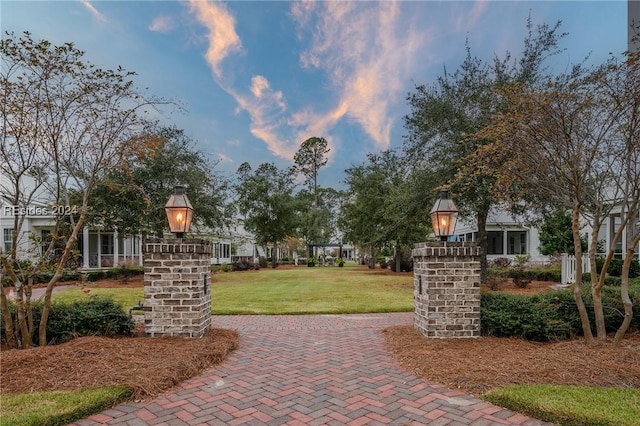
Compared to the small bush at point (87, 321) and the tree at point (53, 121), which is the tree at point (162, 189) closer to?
the tree at point (53, 121)

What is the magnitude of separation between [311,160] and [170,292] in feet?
111

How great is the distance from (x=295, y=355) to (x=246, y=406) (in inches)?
62.3

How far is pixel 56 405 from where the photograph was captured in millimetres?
2965

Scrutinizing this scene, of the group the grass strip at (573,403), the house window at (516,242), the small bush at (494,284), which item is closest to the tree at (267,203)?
the house window at (516,242)

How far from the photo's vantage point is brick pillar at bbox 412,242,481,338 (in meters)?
5.37

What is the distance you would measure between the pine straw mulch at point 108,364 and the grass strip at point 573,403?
2966mm

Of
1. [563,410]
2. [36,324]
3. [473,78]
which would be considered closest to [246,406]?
[563,410]

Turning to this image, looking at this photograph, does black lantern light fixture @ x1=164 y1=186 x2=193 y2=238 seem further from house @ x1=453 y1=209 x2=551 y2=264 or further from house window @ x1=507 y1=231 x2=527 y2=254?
house window @ x1=507 y1=231 x2=527 y2=254

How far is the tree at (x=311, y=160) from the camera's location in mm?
38281

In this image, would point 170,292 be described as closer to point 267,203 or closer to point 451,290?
point 451,290

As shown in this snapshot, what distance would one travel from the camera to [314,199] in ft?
125

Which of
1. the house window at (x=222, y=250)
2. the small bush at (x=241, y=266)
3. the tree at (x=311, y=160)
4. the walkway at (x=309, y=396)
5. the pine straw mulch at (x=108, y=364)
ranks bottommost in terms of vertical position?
the small bush at (x=241, y=266)

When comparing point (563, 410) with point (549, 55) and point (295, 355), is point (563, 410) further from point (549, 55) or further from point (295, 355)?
point (549, 55)

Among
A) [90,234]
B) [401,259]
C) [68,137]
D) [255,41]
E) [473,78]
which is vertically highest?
[255,41]
